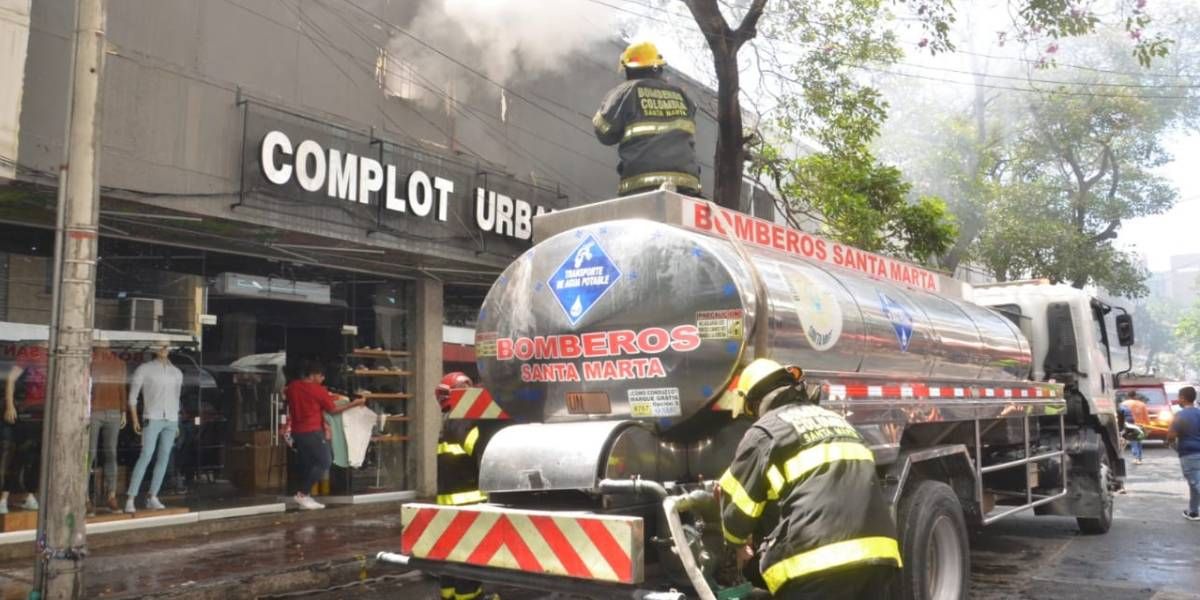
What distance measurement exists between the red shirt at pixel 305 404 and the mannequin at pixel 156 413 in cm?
131

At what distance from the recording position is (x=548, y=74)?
41.2 ft

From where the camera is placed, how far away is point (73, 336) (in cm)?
530

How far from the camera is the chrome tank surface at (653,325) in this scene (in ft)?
14.8

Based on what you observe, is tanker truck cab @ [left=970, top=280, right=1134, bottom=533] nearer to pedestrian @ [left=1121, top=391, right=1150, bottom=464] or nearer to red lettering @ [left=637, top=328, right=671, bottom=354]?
red lettering @ [left=637, top=328, right=671, bottom=354]

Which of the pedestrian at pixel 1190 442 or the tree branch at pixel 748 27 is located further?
the pedestrian at pixel 1190 442

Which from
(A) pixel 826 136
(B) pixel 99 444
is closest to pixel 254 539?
(B) pixel 99 444

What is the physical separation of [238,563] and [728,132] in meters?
6.80

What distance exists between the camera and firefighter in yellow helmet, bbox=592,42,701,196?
630cm

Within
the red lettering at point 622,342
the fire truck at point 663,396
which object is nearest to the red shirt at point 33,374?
the fire truck at point 663,396

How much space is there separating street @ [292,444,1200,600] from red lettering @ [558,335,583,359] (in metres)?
2.47

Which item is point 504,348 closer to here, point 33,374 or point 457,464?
point 457,464

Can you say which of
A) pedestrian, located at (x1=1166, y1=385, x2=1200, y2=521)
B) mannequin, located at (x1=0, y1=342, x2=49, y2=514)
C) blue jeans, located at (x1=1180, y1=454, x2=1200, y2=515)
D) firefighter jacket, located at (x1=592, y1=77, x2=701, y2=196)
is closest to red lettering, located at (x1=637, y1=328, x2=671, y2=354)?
firefighter jacket, located at (x1=592, y1=77, x2=701, y2=196)

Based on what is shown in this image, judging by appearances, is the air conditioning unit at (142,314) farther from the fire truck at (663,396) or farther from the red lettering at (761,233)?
the red lettering at (761,233)

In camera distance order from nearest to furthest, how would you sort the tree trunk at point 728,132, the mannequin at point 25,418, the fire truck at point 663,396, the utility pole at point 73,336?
the fire truck at point 663,396, the utility pole at point 73,336, the mannequin at point 25,418, the tree trunk at point 728,132
